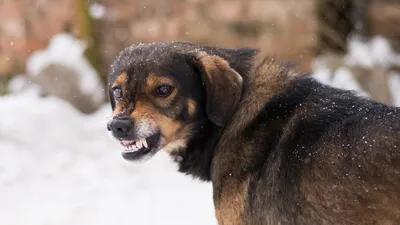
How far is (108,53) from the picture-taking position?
9367mm

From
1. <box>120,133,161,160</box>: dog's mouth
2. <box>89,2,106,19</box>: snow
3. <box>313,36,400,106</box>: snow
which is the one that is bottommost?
<box>89,2,106,19</box>: snow

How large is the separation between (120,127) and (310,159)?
3.90ft

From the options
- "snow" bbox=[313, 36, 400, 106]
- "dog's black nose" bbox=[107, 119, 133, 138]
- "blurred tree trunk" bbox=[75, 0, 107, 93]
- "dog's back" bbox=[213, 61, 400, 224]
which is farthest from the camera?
"blurred tree trunk" bbox=[75, 0, 107, 93]

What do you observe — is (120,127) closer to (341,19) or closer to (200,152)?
(200,152)

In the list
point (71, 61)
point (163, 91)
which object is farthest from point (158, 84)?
point (71, 61)

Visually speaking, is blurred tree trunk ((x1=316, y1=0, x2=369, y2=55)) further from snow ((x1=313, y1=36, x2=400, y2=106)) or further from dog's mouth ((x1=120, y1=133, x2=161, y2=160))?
dog's mouth ((x1=120, y1=133, x2=161, y2=160))

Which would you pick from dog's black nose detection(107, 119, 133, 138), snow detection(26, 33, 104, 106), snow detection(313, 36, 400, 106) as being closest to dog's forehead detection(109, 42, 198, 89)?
dog's black nose detection(107, 119, 133, 138)

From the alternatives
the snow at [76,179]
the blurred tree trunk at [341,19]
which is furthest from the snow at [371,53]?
the snow at [76,179]

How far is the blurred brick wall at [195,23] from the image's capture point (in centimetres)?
916

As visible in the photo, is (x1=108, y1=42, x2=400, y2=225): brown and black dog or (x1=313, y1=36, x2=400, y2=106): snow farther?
(x1=313, y1=36, x2=400, y2=106): snow

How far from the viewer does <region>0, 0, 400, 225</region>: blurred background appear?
716 centimetres

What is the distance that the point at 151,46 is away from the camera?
410 centimetres

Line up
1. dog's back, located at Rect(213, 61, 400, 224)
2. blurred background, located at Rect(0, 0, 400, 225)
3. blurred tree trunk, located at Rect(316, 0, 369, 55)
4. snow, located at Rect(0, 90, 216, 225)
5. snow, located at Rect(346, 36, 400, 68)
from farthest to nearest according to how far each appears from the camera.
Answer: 1. blurred tree trunk, located at Rect(316, 0, 369, 55)
2. snow, located at Rect(346, 36, 400, 68)
3. blurred background, located at Rect(0, 0, 400, 225)
4. snow, located at Rect(0, 90, 216, 225)
5. dog's back, located at Rect(213, 61, 400, 224)

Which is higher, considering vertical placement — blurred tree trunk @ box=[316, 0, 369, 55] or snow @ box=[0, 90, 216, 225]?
blurred tree trunk @ box=[316, 0, 369, 55]
